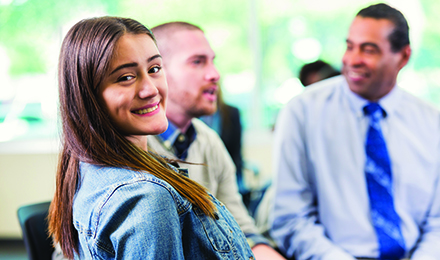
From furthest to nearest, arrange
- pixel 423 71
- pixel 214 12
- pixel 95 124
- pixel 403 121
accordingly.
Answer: pixel 214 12 < pixel 423 71 < pixel 403 121 < pixel 95 124

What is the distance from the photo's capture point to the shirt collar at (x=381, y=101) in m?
1.06

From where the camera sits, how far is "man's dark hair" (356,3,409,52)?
0.91 m

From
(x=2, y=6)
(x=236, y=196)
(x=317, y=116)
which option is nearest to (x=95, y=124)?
(x=236, y=196)

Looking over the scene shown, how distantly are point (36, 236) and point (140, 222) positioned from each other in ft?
2.34

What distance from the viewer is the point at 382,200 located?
3.46 ft

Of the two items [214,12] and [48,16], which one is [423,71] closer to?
[214,12]

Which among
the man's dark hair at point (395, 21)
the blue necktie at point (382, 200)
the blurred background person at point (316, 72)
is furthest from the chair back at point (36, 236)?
the blurred background person at point (316, 72)

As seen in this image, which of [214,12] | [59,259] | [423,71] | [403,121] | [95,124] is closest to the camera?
[95,124]

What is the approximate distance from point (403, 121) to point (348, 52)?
0.31 metres

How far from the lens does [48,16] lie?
321 cm

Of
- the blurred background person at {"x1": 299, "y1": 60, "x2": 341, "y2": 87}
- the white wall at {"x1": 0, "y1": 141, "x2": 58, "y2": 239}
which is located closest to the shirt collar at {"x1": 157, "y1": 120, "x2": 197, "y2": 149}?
the blurred background person at {"x1": 299, "y1": 60, "x2": 341, "y2": 87}

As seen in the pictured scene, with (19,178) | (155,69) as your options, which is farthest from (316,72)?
(19,178)

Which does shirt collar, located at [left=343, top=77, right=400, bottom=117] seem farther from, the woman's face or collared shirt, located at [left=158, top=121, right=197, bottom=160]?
the woman's face

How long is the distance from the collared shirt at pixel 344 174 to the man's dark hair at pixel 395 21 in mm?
178
